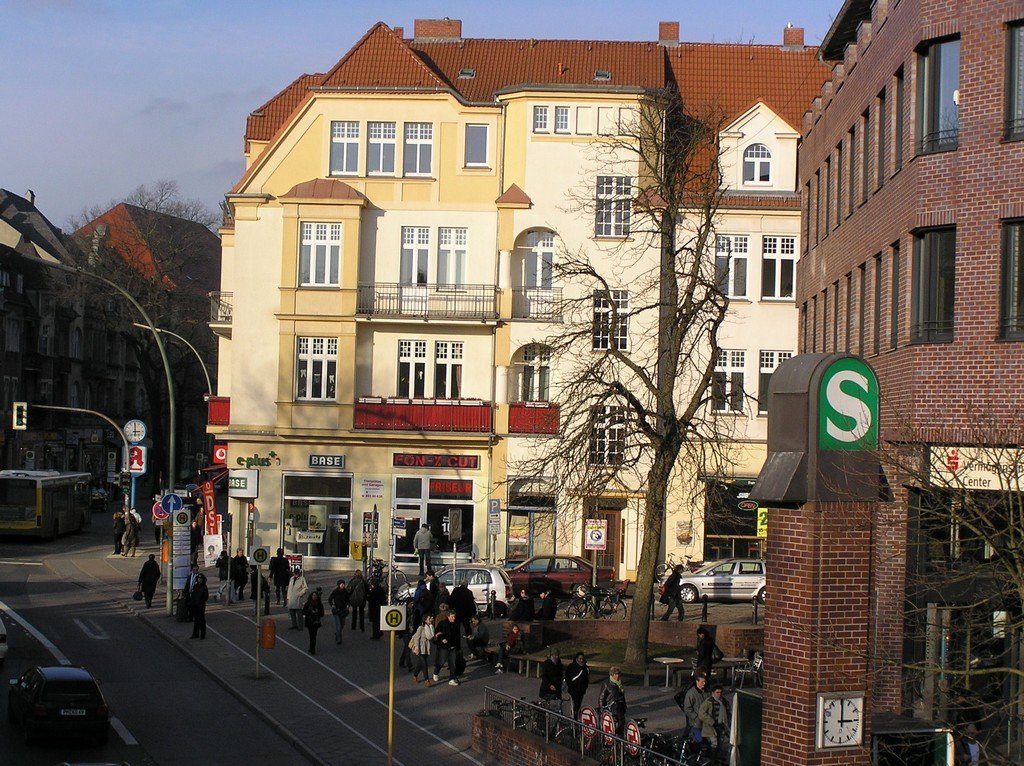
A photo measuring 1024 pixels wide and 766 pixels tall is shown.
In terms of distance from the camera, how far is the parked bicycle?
113 feet

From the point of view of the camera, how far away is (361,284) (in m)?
45.6

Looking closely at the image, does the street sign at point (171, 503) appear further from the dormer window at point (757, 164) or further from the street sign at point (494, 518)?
the dormer window at point (757, 164)

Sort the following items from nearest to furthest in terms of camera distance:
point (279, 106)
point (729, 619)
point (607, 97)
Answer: point (729, 619) < point (607, 97) < point (279, 106)

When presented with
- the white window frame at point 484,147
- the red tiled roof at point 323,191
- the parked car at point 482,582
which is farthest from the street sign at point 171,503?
the white window frame at point 484,147

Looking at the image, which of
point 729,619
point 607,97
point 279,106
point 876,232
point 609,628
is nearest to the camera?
point 876,232

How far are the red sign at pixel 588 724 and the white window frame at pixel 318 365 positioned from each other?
28669 millimetres

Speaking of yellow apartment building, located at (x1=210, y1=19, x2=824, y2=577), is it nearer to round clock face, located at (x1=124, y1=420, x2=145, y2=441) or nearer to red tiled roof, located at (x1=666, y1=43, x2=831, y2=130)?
red tiled roof, located at (x1=666, y1=43, x2=831, y2=130)

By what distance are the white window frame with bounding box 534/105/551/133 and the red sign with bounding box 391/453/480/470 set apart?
36.2ft

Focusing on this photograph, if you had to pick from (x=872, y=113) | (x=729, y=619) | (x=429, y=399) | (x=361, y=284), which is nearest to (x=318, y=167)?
(x=361, y=284)

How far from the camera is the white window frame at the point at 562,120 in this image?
4478 cm

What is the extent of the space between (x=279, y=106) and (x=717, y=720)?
123 feet

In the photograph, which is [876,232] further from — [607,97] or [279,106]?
[279,106]

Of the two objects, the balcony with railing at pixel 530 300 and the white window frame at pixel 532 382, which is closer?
the balcony with railing at pixel 530 300

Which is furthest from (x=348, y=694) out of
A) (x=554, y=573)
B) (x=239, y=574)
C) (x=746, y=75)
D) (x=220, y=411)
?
(x=746, y=75)
